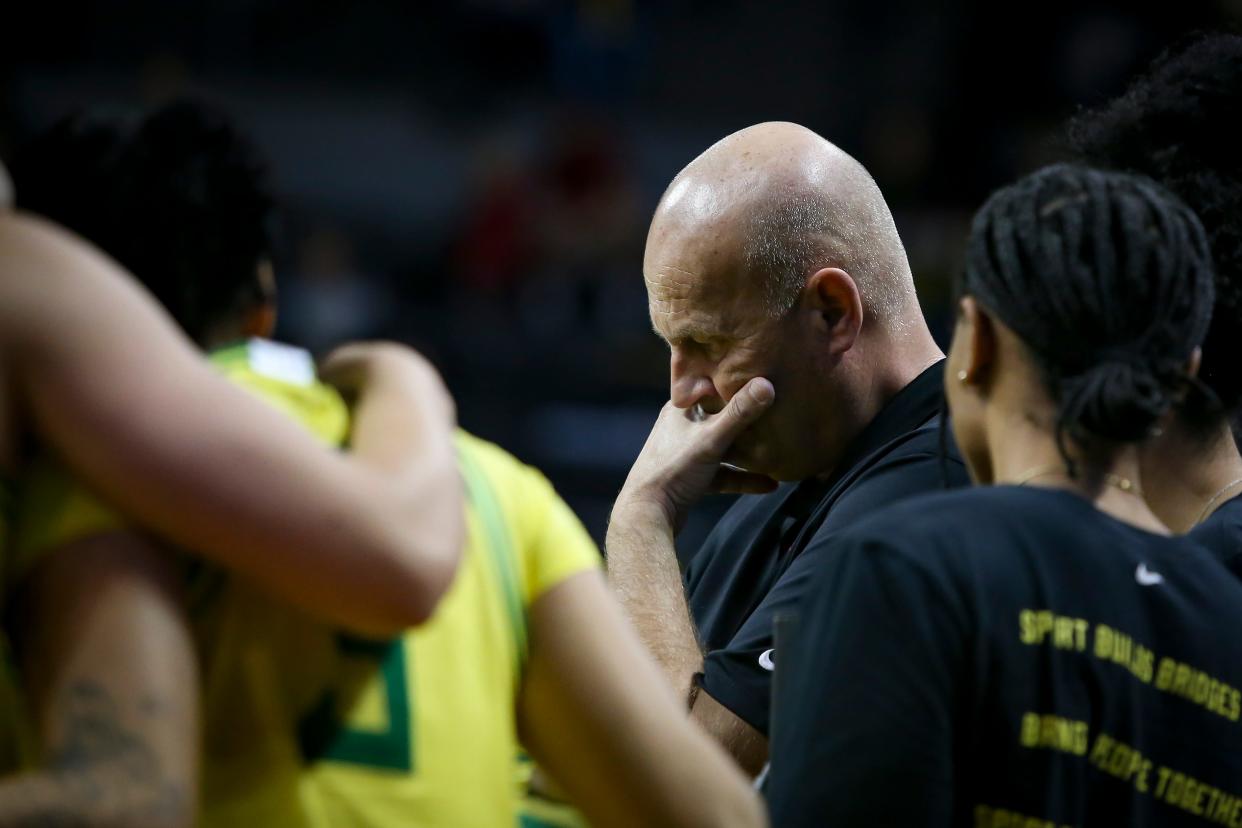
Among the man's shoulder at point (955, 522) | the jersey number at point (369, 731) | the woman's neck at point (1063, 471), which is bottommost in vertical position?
the jersey number at point (369, 731)

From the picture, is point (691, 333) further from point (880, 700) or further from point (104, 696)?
point (104, 696)

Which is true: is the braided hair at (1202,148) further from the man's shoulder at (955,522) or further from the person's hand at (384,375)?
the person's hand at (384,375)

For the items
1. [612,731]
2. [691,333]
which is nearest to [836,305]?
[691,333]

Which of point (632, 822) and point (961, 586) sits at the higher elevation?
point (961, 586)

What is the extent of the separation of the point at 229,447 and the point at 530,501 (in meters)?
0.44

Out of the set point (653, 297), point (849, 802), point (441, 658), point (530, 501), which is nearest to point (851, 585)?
point (849, 802)

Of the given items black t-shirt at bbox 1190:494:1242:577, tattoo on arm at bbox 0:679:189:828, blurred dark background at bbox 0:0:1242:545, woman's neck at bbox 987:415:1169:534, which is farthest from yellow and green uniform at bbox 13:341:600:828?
blurred dark background at bbox 0:0:1242:545

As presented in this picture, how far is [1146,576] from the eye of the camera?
1.85 metres

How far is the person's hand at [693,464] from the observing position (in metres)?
2.86

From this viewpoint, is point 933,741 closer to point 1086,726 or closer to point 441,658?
point 1086,726

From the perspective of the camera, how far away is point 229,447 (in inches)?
52.8

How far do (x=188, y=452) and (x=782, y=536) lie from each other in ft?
5.68

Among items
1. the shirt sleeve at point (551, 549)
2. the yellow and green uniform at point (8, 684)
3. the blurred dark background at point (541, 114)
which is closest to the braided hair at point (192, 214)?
the yellow and green uniform at point (8, 684)

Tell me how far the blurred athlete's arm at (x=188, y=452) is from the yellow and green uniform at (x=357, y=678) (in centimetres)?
7
